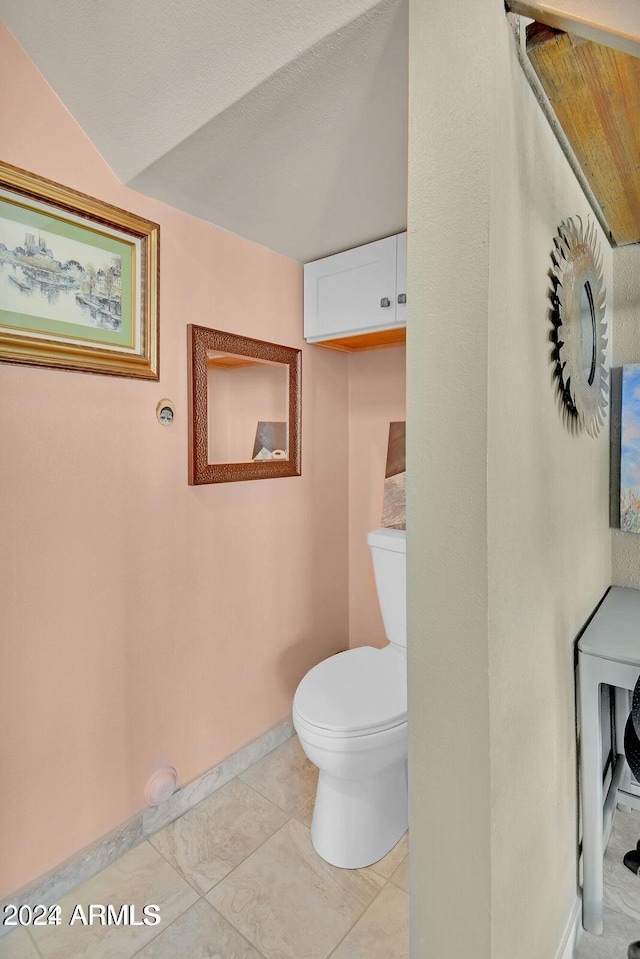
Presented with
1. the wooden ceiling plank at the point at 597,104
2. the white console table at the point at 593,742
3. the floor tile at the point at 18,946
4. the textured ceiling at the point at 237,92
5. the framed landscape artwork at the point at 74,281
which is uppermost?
the textured ceiling at the point at 237,92

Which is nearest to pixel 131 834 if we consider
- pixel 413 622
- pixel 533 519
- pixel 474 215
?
pixel 413 622

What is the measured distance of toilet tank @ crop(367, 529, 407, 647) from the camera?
1850 millimetres

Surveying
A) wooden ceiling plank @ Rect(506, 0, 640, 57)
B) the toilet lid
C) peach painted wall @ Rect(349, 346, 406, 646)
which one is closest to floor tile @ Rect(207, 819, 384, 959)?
the toilet lid

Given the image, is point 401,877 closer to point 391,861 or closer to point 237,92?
point 391,861

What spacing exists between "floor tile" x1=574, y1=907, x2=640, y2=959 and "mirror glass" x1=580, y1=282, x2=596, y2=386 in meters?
1.51

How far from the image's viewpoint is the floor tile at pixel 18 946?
125cm

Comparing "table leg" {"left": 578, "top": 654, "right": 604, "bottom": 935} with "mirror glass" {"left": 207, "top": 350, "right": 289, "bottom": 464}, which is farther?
"mirror glass" {"left": 207, "top": 350, "right": 289, "bottom": 464}

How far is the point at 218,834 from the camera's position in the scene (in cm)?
163

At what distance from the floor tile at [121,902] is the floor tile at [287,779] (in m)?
0.42

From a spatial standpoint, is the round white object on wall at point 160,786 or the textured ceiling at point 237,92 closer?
the textured ceiling at point 237,92

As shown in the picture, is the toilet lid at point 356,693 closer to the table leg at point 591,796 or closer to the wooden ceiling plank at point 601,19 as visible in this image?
the table leg at point 591,796

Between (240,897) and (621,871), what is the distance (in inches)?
45.8

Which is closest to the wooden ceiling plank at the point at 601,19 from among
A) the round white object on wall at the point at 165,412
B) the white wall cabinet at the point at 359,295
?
the white wall cabinet at the point at 359,295

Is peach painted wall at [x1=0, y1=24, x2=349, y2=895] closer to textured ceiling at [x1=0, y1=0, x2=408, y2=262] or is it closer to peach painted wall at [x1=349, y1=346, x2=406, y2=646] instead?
textured ceiling at [x1=0, y1=0, x2=408, y2=262]
